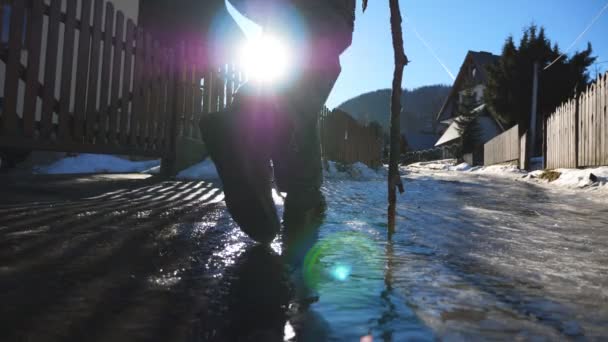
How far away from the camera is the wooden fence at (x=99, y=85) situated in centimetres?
297

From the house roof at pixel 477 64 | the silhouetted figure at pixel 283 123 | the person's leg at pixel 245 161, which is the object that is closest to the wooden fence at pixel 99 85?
the silhouetted figure at pixel 283 123

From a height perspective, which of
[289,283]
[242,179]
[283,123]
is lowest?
[289,283]

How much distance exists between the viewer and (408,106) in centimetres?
8100

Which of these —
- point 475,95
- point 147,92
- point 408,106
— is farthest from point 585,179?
point 408,106

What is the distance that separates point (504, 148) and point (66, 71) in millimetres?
18260

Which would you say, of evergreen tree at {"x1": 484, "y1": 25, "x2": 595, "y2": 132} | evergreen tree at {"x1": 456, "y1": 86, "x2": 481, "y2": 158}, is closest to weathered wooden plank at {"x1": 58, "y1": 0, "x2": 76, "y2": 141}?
evergreen tree at {"x1": 484, "y1": 25, "x2": 595, "y2": 132}

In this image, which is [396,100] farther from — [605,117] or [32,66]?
[605,117]

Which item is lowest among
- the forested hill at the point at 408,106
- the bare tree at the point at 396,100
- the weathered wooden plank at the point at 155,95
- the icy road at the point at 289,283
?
the icy road at the point at 289,283

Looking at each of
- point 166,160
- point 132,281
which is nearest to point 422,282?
Answer: point 132,281

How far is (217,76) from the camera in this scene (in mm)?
5523

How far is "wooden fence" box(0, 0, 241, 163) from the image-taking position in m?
2.97

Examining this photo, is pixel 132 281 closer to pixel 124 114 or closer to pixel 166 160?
pixel 124 114

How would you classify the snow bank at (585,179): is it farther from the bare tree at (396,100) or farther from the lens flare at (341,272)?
the lens flare at (341,272)

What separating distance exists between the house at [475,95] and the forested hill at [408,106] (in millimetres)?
26620
